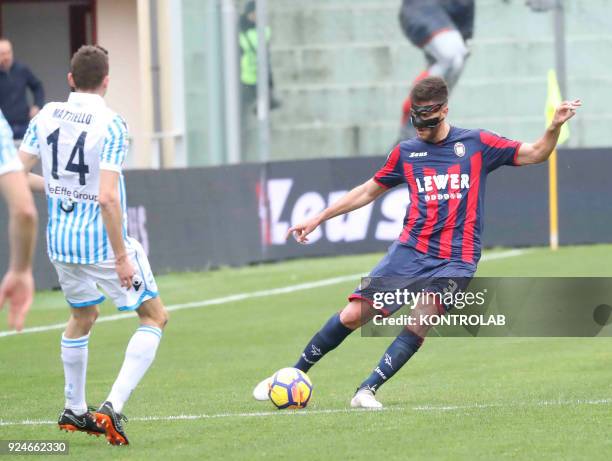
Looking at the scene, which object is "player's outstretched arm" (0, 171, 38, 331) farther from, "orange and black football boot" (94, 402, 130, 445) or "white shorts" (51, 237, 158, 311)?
"white shorts" (51, 237, 158, 311)

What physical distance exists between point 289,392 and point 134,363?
1.33m

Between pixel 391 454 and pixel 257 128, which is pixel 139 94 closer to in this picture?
pixel 257 128

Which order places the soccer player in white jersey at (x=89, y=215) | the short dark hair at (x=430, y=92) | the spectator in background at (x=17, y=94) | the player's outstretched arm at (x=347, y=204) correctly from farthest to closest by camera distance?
the spectator in background at (x=17, y=94), the player's outstretched arm at (x=347, y=204), the short dark hair at (x=430, y=92), the soccer player in white jersey at (x=89, y=215)

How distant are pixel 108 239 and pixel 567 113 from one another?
8.81 feet

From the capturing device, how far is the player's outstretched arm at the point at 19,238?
18.8ft

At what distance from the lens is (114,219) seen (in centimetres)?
707

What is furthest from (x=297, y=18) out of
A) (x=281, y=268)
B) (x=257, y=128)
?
(x=281, y=268)

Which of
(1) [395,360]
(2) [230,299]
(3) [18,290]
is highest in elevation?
(3) [18,290]

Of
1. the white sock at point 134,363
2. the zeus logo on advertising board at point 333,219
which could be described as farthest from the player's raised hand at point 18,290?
the zeus logo on advertising board at point 333,219

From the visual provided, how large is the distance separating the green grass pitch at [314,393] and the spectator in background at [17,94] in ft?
11.9

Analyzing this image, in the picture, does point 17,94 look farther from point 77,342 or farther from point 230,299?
point 77,342

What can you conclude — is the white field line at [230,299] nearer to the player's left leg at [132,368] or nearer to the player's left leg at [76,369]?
the player's left leg at [76,369]


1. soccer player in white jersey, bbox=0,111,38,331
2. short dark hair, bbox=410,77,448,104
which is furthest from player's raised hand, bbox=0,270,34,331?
short dark hair, bbox=410,77,448,104

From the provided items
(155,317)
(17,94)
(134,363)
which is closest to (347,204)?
(155,317)
